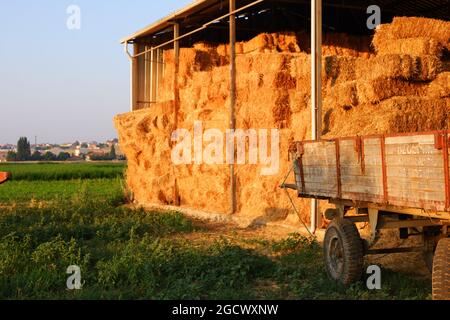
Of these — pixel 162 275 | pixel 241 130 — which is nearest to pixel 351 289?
pixel 162 275

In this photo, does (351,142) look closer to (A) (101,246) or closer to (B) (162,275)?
(B) (162,275)

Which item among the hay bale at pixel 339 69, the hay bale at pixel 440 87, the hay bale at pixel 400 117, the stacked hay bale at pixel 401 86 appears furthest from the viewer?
the hay bale at pixel 339 69

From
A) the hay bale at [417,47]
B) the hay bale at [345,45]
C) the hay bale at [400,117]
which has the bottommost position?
the hay bale at [400,117]

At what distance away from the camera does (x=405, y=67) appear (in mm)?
10805

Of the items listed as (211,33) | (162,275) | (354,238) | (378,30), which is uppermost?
(211,33)

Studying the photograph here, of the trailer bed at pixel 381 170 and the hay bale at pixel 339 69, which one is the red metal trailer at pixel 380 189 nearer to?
the trailer bed at pixel 381 170

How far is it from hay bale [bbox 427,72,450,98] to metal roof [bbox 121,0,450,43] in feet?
18.4

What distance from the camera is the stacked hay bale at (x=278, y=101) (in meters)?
10.8

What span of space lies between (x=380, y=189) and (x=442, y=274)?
121cm

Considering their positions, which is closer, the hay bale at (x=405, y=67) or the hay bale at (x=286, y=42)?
the hay bale at (x=405, y=67)

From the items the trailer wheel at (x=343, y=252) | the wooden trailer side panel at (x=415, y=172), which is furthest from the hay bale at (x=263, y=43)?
the wooden trailer side panel at (x=415, y=172)

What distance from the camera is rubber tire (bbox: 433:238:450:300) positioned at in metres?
5.72

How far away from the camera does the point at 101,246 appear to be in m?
11.9

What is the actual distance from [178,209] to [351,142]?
10.9 meters
